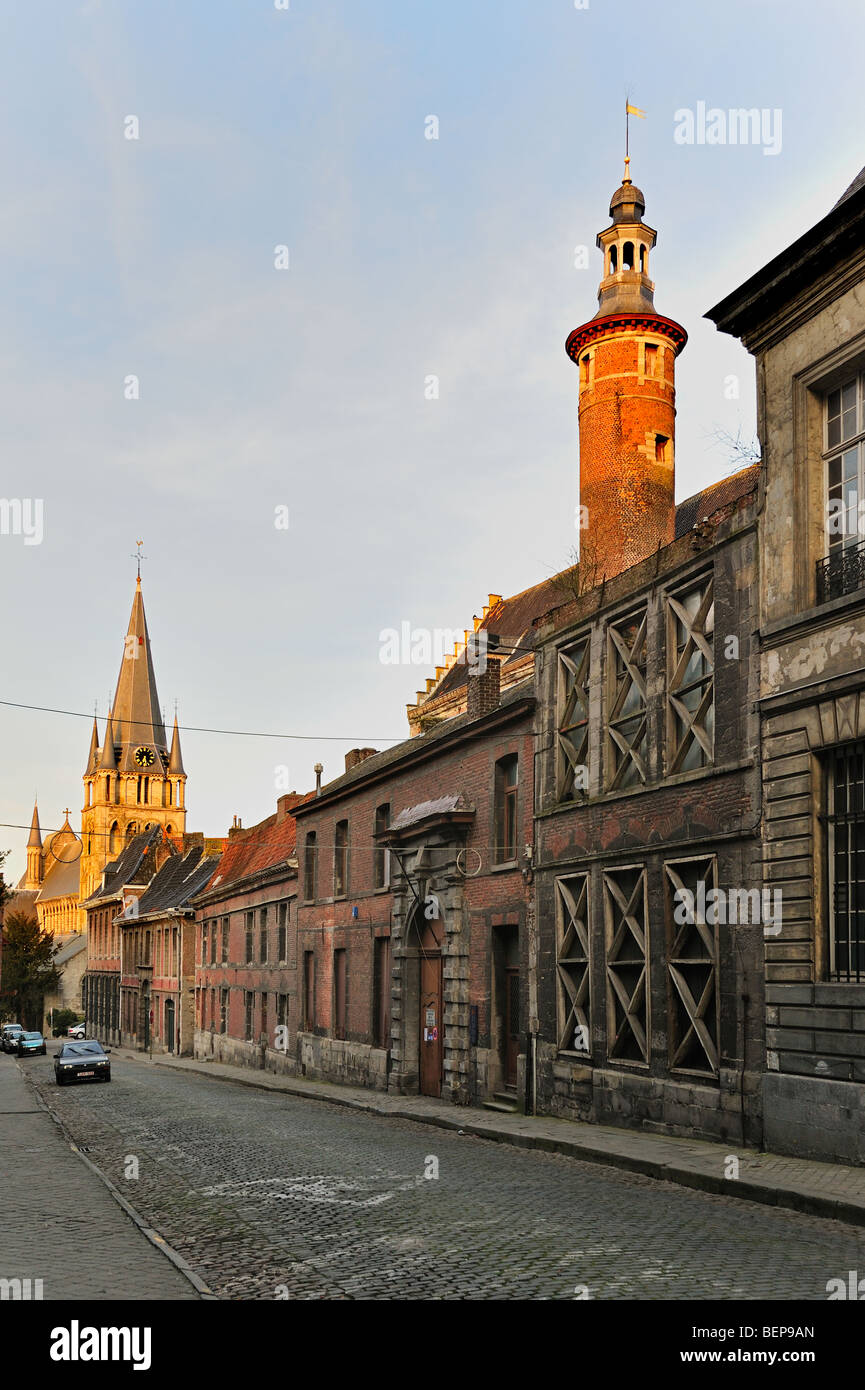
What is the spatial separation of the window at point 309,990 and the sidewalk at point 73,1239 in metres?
18.9

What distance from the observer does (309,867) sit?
3759 centimetres

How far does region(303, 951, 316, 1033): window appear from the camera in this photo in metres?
36.4

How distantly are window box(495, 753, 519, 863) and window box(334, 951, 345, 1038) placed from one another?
11.4 m

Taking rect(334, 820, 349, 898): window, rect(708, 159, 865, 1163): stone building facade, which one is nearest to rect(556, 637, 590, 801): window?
rect(708, 159, 865, 1163): stone building facade

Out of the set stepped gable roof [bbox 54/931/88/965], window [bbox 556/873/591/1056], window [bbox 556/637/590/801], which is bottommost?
stepped gable roof [bbox 54/931/88/965]

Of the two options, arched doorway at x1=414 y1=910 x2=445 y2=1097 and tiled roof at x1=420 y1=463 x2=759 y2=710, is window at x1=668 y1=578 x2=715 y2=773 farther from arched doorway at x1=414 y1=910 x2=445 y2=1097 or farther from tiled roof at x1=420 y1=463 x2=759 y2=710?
tiled roof at x1=420 y1=463 x2=759 y2=710

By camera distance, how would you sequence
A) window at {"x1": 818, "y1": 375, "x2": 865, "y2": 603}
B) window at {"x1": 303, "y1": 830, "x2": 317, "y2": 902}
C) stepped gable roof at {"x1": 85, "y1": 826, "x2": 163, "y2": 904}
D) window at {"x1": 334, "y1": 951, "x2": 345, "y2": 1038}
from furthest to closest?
stepped gable roof at {"x1": 85, "y1": 826, "x2": 163, "y2": 904}, window at {"x1": 303, "y1": 830, "x2": 317, "y2": 902}, window at {"x1": 334, "y1": 951, "x2": 345, "y2": 1038}, window at {"x1": 818, "y1": 375, "x2": 865, "y2": 603}

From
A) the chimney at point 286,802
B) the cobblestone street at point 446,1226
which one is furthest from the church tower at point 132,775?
the cobblestone street at point 446,1226

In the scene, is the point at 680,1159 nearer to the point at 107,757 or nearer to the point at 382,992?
the point at 382,992

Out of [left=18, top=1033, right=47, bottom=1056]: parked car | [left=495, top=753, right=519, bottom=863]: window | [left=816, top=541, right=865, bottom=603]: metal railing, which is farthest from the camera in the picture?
[left=18, top=1033, right=47, bottom=1056]: parked car

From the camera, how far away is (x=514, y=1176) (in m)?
14.1

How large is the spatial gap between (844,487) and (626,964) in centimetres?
752
